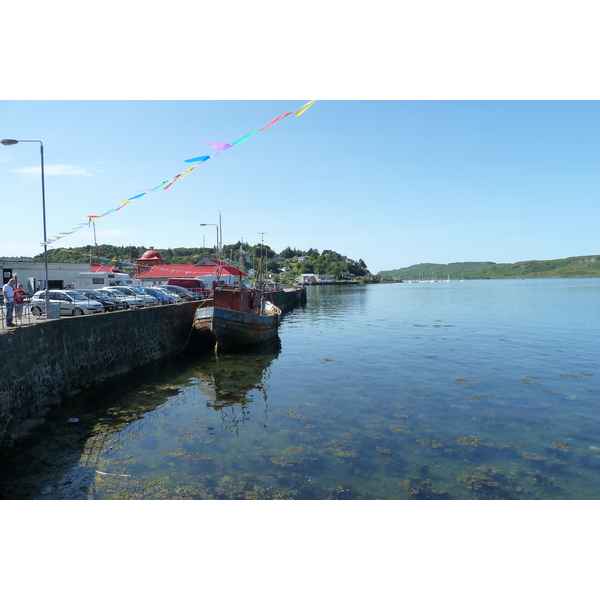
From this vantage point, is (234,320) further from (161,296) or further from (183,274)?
(183,274)

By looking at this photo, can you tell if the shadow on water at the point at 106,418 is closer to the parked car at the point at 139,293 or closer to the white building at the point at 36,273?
the parked car at the point at 139,293

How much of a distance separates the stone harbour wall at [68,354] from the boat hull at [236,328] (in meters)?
2.90

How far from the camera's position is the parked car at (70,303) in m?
21.0

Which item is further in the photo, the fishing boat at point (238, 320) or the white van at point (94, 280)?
the white van at point (94, 280)

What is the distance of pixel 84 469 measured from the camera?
367 inches

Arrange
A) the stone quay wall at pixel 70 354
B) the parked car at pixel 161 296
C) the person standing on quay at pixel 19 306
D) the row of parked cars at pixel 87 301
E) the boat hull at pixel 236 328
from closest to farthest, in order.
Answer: the stone quay wall at pixel 70 354
the person standing on quay at pixel 19 306
the row of parked cars at pixel 87 301
the boat hull at pixel 236 328
the parked car at pixel 161 296

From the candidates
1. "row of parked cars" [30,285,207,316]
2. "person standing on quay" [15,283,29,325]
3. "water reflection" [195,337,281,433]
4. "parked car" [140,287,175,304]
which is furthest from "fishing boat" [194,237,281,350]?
"person standing on quay" [15,283,29,325]

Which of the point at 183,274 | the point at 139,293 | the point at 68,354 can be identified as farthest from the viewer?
the point at 183,274

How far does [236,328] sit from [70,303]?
28.5 feet

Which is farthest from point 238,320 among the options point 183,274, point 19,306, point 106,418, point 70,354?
point 183,274

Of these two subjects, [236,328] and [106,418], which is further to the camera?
[236,328]

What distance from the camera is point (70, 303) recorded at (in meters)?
21.6

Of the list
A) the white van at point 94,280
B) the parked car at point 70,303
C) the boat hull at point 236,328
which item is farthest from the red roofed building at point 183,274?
the boat hull at point 236,328

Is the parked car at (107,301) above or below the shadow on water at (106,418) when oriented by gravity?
above
